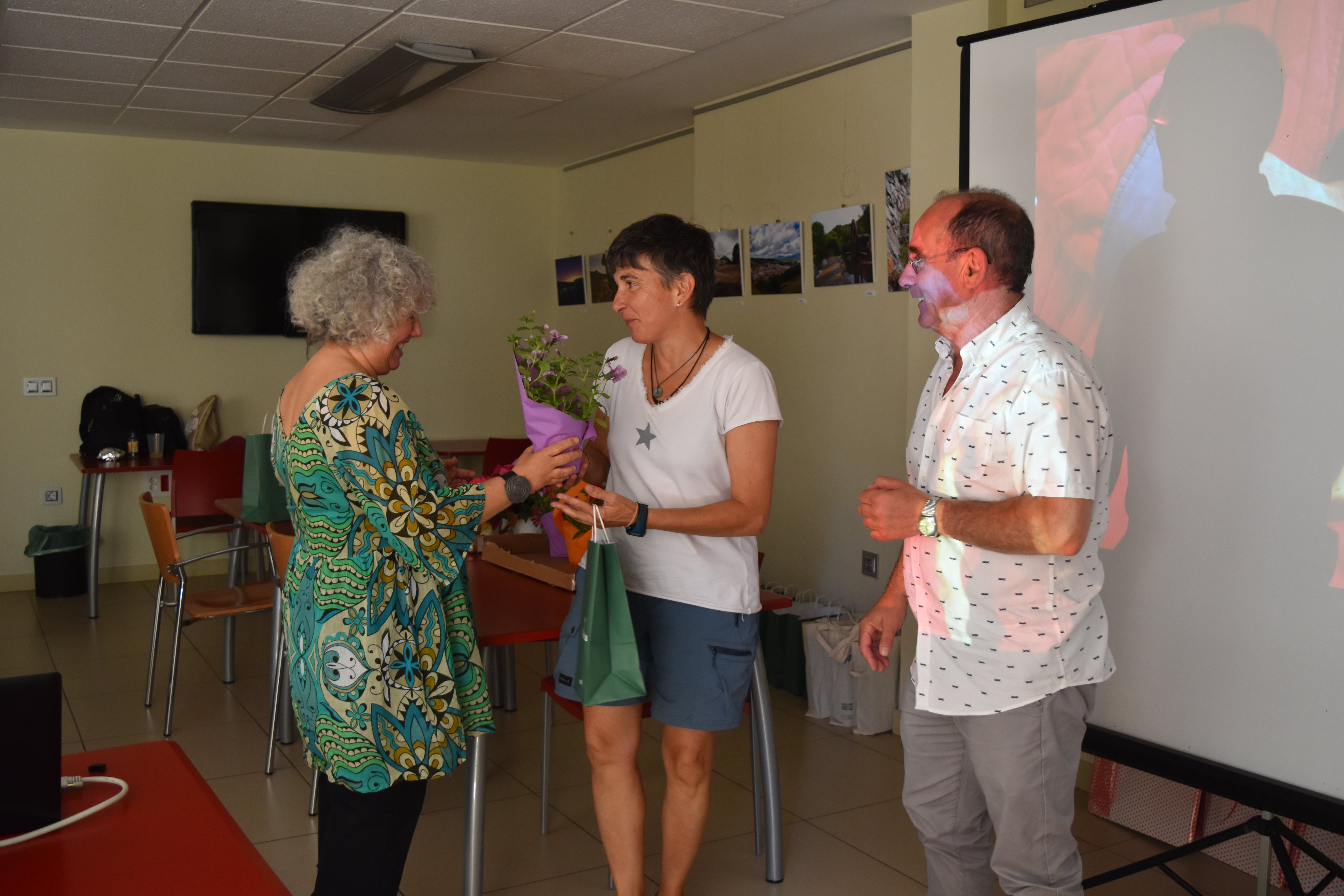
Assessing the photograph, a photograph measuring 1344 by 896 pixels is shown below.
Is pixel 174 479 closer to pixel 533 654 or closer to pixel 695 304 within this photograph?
pixel 533 654

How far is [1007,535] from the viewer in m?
1.66

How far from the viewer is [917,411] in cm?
196

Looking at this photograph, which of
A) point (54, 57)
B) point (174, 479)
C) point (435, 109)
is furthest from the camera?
point (435, 109)

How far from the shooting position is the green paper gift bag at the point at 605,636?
84.6 inches

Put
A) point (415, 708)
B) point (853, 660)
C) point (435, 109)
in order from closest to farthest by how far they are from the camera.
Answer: point (415, 708)
point (853, 660)
point (435, 109)

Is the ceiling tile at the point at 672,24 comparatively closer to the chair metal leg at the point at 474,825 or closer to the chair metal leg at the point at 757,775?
the chair metal leg at the point at 757,775

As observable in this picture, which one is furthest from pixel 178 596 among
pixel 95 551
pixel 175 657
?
pixel 95 551

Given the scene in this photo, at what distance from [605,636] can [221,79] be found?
416 cm

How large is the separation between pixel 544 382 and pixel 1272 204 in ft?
4.91

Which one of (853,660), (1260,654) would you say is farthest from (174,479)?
(1260,654)

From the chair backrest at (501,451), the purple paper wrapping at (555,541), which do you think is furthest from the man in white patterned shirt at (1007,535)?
the chair backrest at (501,451)

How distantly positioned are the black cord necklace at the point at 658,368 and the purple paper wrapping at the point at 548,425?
0.66ft

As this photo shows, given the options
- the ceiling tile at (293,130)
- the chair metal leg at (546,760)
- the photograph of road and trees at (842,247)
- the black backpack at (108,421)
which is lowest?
the chair metal leg at (546,760)

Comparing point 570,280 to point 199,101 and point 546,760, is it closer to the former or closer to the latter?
point 199,101
